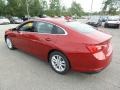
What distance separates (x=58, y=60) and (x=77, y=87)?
3.11 feet

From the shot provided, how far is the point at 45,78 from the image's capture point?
13.2 feet

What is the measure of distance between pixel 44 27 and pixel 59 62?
1.15 meters

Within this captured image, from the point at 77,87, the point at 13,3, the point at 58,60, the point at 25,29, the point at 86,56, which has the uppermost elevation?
the point at 13,3

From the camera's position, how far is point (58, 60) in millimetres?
4246

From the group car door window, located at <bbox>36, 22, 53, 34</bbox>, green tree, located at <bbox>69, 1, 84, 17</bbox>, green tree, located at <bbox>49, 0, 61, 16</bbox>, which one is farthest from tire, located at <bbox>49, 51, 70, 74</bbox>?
green tree, located at <bbox>69, 1, 84, 17</bbox>

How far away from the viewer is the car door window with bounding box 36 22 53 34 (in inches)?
175

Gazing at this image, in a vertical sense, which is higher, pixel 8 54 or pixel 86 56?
pixel 86 56

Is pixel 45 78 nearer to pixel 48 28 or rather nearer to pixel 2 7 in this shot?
pixel 48 28

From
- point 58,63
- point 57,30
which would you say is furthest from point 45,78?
point 57,30

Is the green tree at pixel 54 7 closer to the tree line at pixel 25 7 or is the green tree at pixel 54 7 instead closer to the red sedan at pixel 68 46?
the tree line at pixel 25 7

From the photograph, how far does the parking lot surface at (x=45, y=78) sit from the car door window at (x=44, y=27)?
3.46 feet

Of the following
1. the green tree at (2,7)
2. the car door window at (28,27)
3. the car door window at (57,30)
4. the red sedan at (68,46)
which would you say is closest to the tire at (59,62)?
the red sedan at (68,46)

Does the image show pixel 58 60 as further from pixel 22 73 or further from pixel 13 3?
pixel 13 3

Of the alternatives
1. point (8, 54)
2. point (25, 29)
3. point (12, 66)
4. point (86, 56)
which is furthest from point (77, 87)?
point (8, 54)
